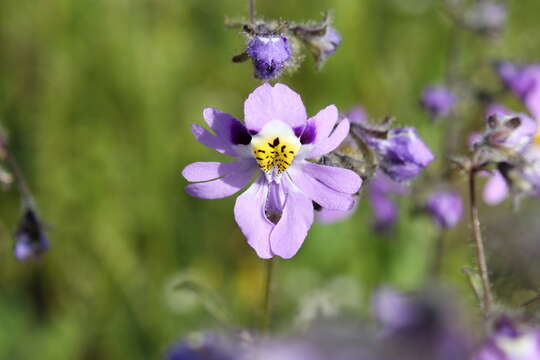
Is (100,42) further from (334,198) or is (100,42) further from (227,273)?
(334,198)

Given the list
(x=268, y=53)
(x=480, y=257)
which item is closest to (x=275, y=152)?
(x=268, y=53)

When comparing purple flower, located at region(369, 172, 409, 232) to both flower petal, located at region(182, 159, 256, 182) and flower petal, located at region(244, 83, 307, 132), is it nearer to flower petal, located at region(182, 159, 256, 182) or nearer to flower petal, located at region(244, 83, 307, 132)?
flower petal, located at region(182, 159, 256, 182)

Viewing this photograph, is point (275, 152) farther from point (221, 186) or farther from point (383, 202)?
point (383, 202)

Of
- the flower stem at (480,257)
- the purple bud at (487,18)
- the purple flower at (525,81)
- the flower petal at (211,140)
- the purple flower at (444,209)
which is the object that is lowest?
the flower stem at (480,257)

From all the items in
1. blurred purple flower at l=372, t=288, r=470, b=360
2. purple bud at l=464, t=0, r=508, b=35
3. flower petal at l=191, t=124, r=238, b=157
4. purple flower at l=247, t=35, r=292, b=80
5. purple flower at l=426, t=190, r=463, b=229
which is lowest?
blurred purple flower at l=372, t=288, r=470, b=360

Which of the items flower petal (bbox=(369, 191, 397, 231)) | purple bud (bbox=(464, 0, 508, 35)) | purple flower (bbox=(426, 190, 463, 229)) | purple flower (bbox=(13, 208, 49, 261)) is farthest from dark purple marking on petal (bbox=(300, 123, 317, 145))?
purple bud (bbox=(464, 0, 508, 35))

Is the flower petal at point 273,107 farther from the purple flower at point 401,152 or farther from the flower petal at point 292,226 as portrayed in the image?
the purple flower at point 401,152

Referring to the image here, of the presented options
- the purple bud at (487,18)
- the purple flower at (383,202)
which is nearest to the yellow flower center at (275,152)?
the purple flower at (383,202)
